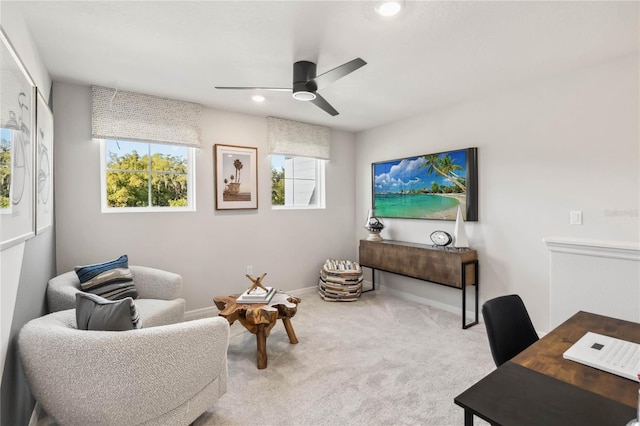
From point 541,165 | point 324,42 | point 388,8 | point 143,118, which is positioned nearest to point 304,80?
point 324,42

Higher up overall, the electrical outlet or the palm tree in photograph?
the palm tree in photograph

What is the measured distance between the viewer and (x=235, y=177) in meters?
3.88

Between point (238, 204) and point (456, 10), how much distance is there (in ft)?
9.60

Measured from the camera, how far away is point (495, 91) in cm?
325

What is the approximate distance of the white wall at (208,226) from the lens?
2979mm

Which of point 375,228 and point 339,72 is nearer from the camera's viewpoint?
point 339,72

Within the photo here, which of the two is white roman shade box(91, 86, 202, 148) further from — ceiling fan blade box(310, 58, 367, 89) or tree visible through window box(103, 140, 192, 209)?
ceiling fan blade box(310, 58, 367, 89)

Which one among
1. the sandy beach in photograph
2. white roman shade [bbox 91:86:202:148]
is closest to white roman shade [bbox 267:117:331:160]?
white roman shade [bbox 91:86:202:148]

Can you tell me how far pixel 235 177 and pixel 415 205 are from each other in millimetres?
2280

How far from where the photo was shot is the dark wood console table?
3.30m

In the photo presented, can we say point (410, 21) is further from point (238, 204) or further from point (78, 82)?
point (78, 82)

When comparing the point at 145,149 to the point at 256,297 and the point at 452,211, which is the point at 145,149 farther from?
the point at 452,211

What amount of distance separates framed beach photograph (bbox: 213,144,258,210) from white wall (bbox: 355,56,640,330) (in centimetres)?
214

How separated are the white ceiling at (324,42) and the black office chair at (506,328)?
1.65 meters
